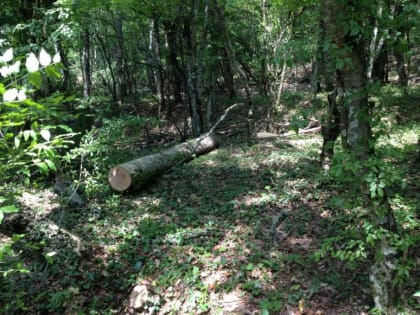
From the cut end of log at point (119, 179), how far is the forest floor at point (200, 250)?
0.27 meters

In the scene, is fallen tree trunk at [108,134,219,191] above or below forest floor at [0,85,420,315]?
above

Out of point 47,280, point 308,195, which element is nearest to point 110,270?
point 47,280

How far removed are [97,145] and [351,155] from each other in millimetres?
4494

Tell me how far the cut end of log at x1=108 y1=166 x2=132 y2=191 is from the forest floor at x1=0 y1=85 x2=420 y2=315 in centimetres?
27

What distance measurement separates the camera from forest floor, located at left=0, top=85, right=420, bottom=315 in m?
4.03

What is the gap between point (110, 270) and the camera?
4824mm

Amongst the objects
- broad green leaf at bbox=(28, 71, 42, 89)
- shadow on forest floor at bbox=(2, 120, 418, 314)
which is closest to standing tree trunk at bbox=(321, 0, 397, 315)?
shadow on forest floor at bbox=(2, 120, 418, 314)

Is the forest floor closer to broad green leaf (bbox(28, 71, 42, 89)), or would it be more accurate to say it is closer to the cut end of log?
the cut end of log

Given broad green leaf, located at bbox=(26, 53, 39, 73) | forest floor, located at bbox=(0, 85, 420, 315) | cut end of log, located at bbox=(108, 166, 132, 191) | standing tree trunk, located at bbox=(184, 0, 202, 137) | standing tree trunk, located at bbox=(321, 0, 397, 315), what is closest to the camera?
broad green leaf, located at bbox=(26, 53, 39, 73)

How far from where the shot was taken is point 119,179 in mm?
7113

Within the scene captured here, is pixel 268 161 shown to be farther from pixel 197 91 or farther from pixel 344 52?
pixel 344 52

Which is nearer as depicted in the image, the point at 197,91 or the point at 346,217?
the point at 346,217

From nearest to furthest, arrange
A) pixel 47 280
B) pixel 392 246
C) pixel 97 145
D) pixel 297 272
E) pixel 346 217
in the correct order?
pixel 392 246
pixel 297 272
pixel 47 280
pixel 346 217
pixel 97 145

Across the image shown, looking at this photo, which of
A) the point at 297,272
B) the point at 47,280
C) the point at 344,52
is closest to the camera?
the point at 344,52
